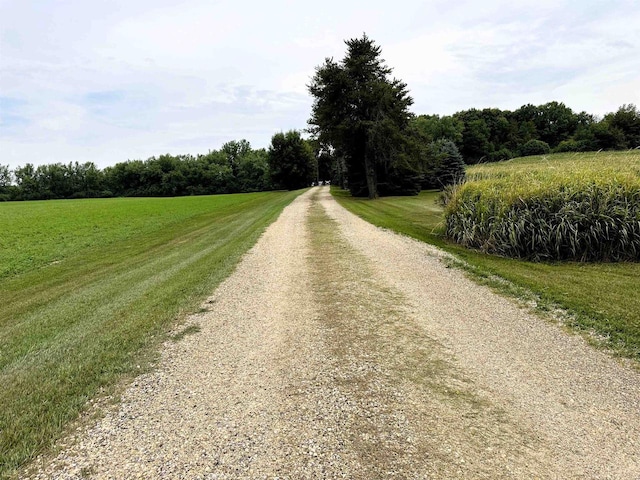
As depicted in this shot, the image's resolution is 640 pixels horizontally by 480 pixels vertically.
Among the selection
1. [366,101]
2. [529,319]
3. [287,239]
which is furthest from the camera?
[366,101]

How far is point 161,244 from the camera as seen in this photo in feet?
43.9

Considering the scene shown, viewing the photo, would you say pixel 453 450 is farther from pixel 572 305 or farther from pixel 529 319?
pixel 572 305

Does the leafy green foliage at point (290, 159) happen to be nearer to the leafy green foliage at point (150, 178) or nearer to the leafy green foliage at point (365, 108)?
the leafy green foliage at point (150, 178)

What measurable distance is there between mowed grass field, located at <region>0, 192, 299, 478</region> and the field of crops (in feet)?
20.6

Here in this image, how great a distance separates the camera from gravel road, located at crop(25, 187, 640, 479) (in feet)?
7.77

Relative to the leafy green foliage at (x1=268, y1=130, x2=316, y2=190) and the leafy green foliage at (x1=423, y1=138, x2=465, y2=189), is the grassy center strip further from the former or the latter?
the leafy green foliage at (x1=268, y1=130, x2=316, y2=190)

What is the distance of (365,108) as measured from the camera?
2766 centimetres

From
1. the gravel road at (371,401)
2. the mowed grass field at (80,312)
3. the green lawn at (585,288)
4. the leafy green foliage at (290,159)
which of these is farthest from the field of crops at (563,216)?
the leafy green foliage at (290,159)

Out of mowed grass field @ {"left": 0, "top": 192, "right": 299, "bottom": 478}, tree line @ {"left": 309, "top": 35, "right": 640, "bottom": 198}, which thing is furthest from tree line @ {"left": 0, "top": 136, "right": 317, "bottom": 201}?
mowed grass field @ {"left": 0, "top": 192, "right": 299, "bottom": 478}

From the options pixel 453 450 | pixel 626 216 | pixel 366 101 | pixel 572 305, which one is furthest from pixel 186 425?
pixel 366 101

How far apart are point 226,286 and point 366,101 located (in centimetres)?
2350

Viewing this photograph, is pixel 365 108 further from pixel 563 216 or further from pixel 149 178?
pixel 149 178

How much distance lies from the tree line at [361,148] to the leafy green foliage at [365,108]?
76mm

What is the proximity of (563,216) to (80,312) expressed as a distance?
942 cm
